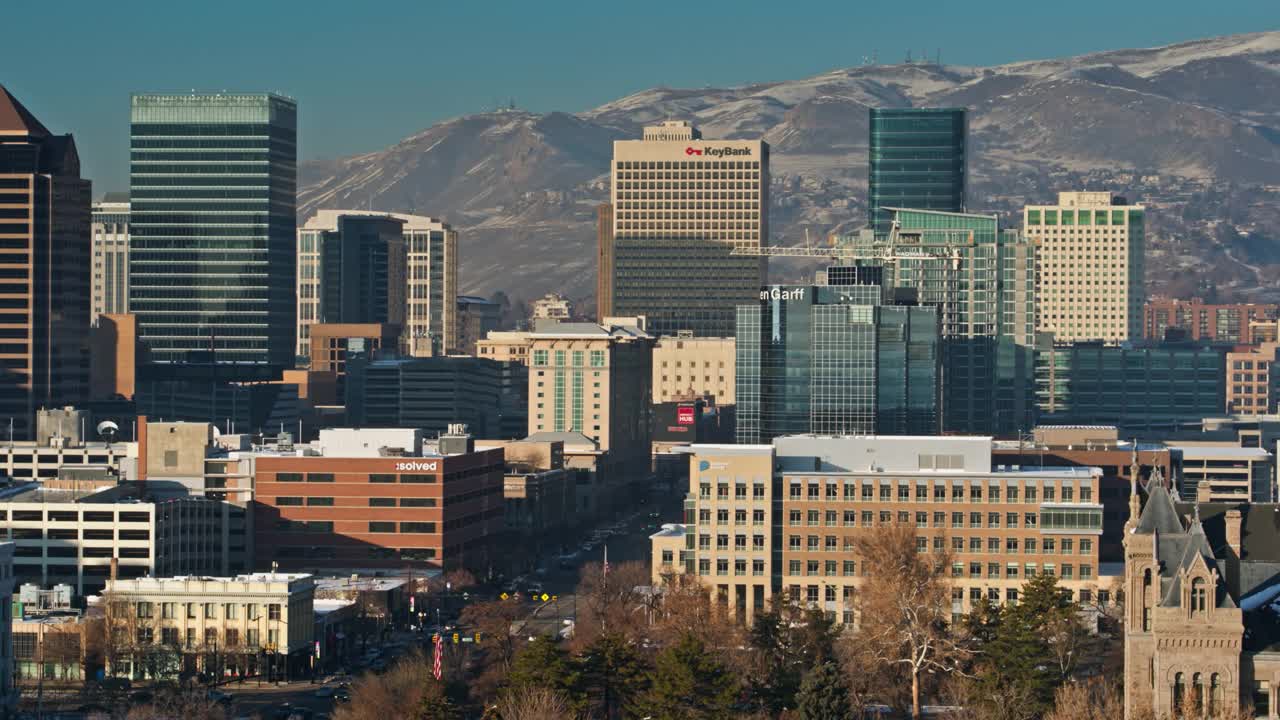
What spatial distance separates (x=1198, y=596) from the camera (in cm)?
15662

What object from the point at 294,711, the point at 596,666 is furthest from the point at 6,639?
the point at 596,666

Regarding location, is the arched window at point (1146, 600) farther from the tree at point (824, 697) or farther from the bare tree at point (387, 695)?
the bare tree at point (387, 695)

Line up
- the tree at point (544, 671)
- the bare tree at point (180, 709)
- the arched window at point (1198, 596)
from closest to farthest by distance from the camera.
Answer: the arched window at point (1198, 596) < the tree at point (544, 671) < the bare tree at point (180, 709)

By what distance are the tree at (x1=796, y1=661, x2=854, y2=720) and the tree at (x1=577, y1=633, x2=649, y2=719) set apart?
11837 millimetres

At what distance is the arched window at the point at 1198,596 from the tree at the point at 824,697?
21143mm

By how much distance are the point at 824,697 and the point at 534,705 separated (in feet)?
54.1

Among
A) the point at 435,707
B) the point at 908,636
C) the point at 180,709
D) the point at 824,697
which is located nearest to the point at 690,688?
the point at 824,697

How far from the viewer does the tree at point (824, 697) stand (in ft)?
536

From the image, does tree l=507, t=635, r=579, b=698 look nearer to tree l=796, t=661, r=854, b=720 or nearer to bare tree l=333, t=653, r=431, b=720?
bare tree l=333, t=653, r=431, b=720

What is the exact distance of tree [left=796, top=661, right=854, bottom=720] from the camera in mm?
163250

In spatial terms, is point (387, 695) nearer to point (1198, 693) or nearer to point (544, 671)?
point (544, 671)

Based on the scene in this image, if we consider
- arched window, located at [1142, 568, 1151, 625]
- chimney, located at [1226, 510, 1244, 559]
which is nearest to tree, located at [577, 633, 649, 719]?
arched window, located at [1142, 568, 1151, 625]

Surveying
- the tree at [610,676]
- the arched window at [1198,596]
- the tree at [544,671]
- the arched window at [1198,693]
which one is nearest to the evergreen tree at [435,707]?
the tree at [544,671]

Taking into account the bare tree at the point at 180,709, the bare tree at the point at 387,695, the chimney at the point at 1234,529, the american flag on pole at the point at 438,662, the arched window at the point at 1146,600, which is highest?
the chimney at the point at 1234,529
